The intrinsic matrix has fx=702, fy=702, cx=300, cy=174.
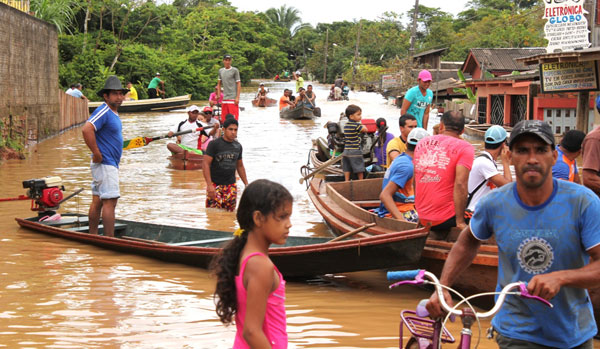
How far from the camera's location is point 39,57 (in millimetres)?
20031

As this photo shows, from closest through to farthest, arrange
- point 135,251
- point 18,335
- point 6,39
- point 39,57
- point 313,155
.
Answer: point 18,335
point 135,251
point 313,155
point 6,39
point 39,57

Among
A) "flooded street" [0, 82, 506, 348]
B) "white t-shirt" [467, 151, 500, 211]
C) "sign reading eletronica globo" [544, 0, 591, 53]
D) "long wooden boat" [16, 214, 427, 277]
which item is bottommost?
"flooded street" [0, 82, 506, 348]

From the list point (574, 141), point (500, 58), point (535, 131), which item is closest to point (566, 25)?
point (574, 141)

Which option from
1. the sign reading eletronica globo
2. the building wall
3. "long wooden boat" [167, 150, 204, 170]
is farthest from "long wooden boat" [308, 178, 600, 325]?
the building wall

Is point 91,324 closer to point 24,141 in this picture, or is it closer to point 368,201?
point 368,201

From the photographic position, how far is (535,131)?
113 inches

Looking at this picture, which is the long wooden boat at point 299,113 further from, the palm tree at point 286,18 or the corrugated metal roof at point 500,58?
the palm tree at point 286,18

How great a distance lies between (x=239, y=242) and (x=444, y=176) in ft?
10.6

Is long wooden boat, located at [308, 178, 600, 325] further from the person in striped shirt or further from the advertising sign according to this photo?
the advertising sign

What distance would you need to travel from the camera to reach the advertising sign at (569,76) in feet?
49.3

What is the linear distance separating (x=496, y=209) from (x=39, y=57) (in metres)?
19.3

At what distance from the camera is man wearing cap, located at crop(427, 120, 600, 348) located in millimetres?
2777

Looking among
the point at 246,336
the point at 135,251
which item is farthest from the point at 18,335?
the point at 246,336

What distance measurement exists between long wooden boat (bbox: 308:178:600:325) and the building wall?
9460 millimetres
